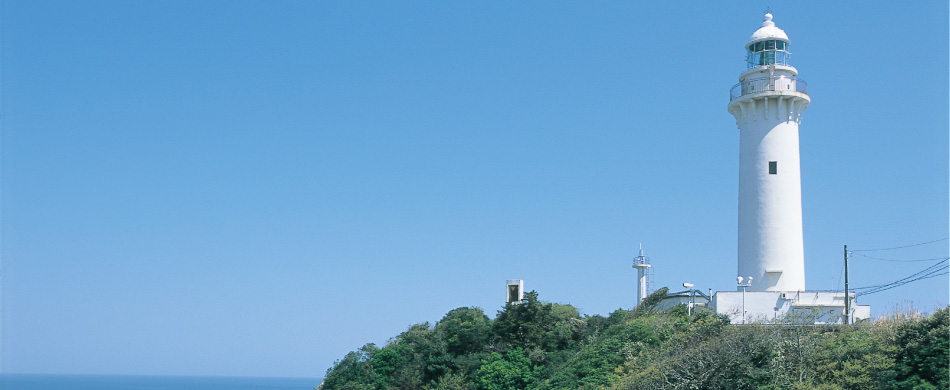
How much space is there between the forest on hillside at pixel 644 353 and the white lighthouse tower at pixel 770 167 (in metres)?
3.68

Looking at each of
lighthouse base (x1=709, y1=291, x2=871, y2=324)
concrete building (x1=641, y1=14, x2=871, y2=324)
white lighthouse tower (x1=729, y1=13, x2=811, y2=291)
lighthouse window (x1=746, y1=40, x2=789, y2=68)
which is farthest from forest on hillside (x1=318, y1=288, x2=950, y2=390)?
lighthouse window (x1=746, y1=40, x2=789, y2=68)

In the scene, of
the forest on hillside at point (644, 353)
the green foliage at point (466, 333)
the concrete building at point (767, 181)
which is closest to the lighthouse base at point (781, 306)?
the concrete building at point (767, 181)

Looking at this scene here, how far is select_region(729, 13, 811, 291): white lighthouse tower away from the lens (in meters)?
30.4

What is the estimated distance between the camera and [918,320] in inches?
830

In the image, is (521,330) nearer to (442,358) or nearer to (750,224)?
(442,358)

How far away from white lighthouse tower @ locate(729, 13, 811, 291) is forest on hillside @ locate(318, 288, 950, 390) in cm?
368

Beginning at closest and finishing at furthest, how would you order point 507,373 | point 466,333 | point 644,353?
point 644,353, point 507,373, point 466,333

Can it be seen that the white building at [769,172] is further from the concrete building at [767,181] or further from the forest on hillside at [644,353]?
the forest on hillside at [644,353]

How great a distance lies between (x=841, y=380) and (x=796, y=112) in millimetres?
13646

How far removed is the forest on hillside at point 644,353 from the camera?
20.9 meters

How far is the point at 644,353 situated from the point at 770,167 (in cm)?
964

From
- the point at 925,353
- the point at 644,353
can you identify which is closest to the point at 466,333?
the point at 644,353

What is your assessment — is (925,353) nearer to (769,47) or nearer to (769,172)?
(769,172)

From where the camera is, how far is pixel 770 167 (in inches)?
1224
